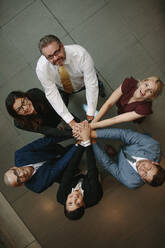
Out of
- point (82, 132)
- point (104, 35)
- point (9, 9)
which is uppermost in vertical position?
point (9, 9)

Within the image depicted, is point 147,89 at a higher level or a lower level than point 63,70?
lower

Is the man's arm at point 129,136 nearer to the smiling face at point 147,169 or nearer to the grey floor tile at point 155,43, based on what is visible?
the smiling face at point 147,169

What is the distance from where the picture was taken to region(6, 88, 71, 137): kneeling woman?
6.90 feet

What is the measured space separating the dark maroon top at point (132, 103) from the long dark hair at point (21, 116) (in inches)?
38.9

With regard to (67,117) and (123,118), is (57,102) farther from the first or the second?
(123,118)

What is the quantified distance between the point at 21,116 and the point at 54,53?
728mm

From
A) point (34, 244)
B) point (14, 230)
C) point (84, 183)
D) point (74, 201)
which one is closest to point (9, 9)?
point (84, 183)

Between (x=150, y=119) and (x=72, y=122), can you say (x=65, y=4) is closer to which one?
(x=72, y=122)

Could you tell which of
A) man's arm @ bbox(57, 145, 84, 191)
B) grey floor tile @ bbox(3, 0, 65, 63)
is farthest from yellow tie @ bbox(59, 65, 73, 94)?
grey floor tile @ bbox(3, 0, 65, 63)

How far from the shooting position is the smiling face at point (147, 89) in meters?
2.10

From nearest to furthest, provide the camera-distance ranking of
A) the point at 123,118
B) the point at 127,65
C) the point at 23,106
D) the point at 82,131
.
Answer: the point at 23,106, the point at 123,118, the point at 82,131, the point at 127,65

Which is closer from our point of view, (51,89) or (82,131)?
(51,89)

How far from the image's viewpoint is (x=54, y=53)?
196 centimetres

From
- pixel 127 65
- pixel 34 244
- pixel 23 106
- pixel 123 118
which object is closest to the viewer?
pixel 23 106
